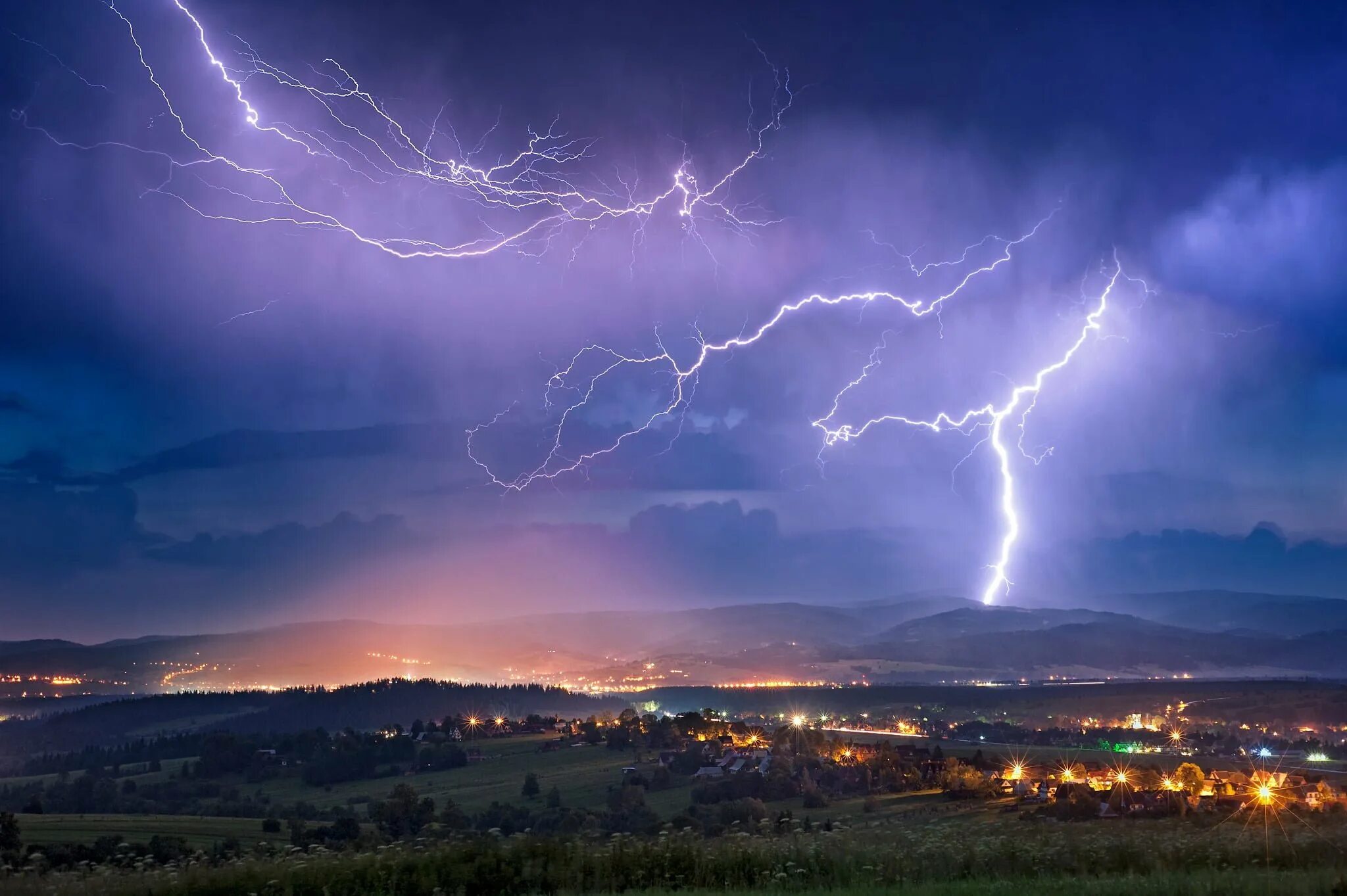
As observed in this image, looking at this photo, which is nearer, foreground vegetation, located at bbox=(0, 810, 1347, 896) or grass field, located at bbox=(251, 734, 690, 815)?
foreground vegetation, located at bbox=(0, 810, 1347, 896)

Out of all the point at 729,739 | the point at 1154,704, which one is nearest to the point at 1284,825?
the point at 729,739

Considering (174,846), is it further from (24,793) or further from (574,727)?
(574,727)

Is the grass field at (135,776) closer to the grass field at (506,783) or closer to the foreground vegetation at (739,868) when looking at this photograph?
the grass field at (506,783)

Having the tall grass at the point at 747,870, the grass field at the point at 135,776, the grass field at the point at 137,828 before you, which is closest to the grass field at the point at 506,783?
the grass field at the point at 135,776

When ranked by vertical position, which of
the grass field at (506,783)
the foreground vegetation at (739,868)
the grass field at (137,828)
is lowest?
the grass field at (506,783)

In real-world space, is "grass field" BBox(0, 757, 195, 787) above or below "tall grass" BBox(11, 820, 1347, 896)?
below

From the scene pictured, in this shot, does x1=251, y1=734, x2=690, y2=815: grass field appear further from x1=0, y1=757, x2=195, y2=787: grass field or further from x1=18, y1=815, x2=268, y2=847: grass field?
x1=18, y1=815, x2=268, y2=847: grass field

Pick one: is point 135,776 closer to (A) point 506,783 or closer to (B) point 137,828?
(A) point 506,783

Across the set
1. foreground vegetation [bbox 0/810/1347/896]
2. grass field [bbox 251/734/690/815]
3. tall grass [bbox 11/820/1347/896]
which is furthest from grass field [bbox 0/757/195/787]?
tall grass [bbox 11/820/1347/896]
